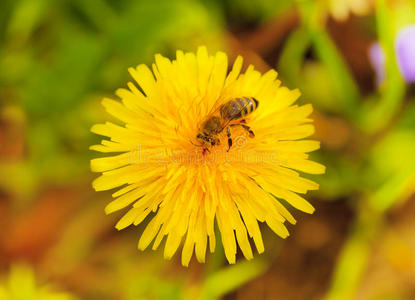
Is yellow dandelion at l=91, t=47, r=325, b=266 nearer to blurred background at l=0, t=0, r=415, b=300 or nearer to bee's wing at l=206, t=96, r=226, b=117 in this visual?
bee's wing at l=206, t=96, r=226, b=117

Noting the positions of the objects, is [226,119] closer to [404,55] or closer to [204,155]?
[204,155]

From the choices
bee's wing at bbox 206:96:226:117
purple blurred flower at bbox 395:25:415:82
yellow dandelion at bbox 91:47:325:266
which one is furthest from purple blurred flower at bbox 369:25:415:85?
bee's wing at bbox 206:96:226:117

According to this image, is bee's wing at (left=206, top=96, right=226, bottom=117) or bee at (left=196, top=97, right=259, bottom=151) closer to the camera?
bee at (left=196, top=97, right=259, bottom=151)

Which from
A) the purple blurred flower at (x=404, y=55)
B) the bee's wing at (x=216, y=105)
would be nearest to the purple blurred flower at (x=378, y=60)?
the purple blurred flower at (x=404, y=55)

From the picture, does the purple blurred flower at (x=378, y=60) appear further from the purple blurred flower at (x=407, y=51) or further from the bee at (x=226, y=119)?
the bee at (x=226, y=119)

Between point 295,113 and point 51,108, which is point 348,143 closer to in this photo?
point 295,113

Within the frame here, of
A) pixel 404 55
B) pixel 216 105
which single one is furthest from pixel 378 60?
pixel 216 105
